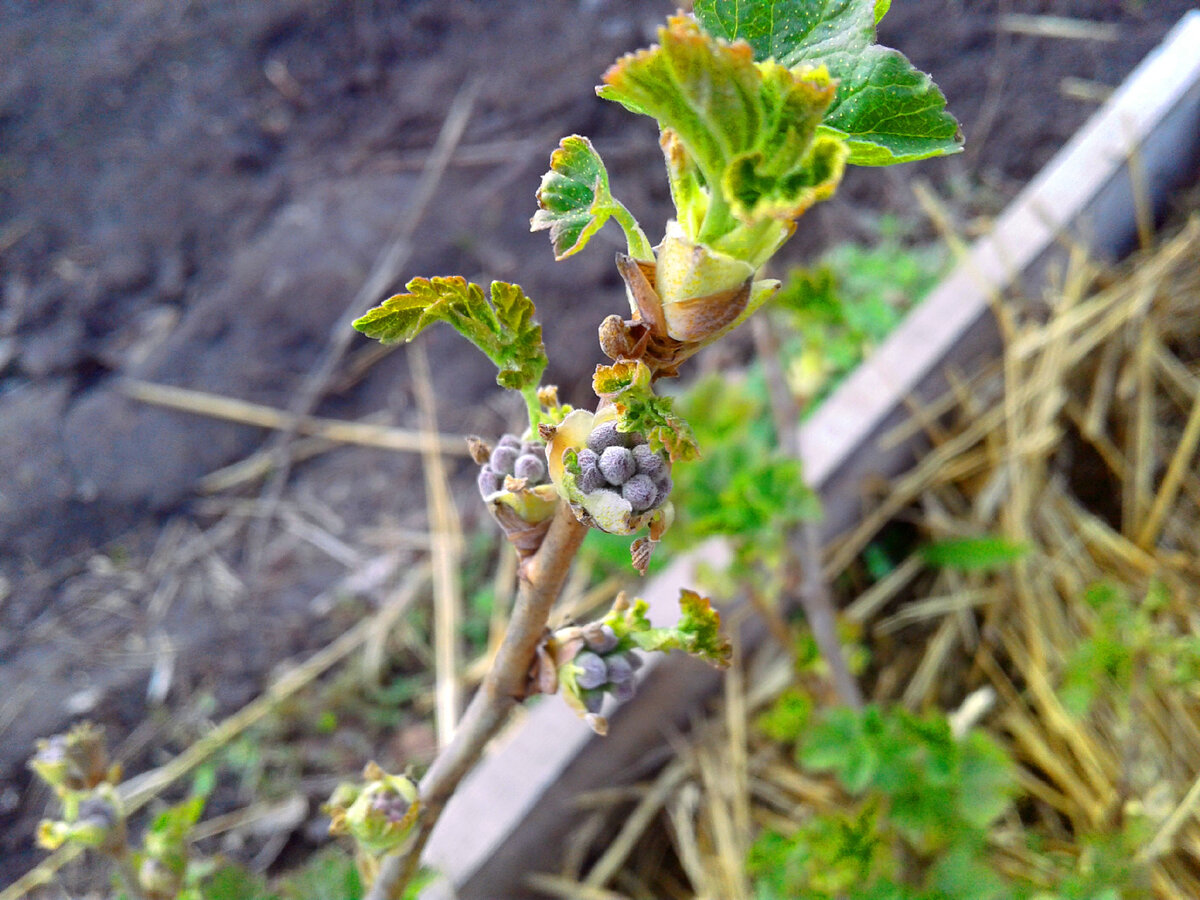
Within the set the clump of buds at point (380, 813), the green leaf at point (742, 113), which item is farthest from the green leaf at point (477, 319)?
the clump of buds at point (380, 813)

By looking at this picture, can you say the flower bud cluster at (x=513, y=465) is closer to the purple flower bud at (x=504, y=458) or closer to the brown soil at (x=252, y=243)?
the purple flower bud at (x=504, y=458)

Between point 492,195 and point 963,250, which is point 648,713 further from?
point 492,195

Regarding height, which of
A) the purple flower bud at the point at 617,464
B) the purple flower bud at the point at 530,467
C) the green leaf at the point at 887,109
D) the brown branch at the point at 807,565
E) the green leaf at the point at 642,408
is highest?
the green leaf at the point at 887,109

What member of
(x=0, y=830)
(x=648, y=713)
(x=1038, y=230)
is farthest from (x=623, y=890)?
(x=1038, y=230)

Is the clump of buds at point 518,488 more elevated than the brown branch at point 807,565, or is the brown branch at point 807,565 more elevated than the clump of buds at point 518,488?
the clump of buds at point 518,488

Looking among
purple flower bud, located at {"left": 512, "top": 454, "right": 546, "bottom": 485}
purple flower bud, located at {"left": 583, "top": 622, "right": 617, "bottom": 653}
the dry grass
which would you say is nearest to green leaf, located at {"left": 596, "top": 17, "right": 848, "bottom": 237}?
purple flower bud, located at {"left": 512, "top": 454, "right": 546, "bottom": 485}

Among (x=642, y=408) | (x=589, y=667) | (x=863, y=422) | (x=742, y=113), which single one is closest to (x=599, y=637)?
(x=589, y=667)
